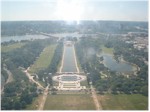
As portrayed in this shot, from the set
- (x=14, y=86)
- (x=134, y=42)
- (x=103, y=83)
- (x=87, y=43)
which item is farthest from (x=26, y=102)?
(x=87, y=43)

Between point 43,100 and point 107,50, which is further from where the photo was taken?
point 107,50

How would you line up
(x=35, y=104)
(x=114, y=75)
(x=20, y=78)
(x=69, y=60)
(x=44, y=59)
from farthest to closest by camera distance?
(x=44, y=59) < (x=69, y=60) < (x=114, y=75) < (x=20, y=78) < (x=35, y=104)

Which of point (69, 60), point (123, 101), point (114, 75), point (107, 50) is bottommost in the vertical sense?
point (123, 101)

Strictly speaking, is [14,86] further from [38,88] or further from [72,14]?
[72,14]

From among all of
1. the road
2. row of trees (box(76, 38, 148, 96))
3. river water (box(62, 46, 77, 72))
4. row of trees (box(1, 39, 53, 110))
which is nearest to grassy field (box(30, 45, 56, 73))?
row of trees (box(1, 39, 53, 110))

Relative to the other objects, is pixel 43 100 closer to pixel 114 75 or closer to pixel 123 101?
pixel 123 101

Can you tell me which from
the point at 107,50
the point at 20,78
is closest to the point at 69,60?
the point at 107,50

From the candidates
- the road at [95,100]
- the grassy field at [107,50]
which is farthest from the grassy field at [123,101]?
the grassy field at [107,50]

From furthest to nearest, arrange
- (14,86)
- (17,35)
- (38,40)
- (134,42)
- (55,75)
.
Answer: (17,35) < (38,40) < (134,42) < (55,75) < (14,86)
